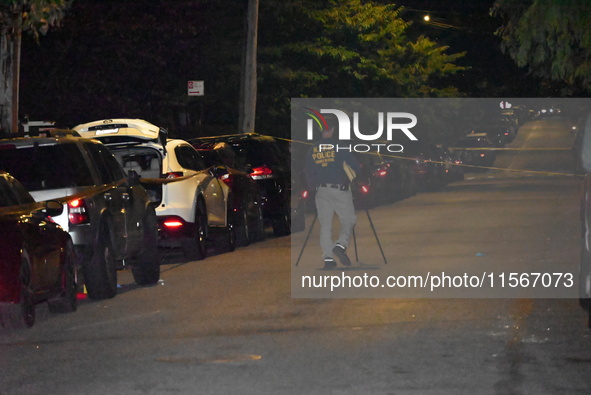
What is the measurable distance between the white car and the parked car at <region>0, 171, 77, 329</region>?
4.36 m

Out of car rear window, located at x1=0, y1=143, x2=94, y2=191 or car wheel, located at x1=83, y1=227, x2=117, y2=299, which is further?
car rear window, located at x1=0, y1=143, x2=94, y2=191

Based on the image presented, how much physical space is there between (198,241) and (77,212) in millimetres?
4496

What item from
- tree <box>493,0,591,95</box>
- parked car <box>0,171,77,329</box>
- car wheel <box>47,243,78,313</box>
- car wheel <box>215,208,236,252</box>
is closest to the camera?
parked car <box>0,171,77,329</box>

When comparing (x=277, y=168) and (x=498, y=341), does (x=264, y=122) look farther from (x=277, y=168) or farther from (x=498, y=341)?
(x=498, y=341)

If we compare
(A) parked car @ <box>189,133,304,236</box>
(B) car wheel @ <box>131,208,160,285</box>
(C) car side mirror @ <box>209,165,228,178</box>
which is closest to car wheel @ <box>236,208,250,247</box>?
(C) car side mirror @ <box>209,165,228,178</box>

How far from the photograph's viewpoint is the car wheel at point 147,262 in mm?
14938

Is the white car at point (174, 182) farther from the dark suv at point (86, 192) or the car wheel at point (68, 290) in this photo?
the car wheel at point (68, 290)

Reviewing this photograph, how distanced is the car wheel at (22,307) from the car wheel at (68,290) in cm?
103

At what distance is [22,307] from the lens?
438 inches

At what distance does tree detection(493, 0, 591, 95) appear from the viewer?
16.5m

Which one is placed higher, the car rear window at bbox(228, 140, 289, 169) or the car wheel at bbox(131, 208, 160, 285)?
the car rear window at bbox(228, 140, 289, 169)

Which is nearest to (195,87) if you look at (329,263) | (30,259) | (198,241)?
(198,241)

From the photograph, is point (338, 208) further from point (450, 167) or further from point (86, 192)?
point (450, 167)

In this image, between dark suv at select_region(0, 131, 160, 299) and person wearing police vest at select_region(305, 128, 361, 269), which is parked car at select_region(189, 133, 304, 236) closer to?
person wearing police vest at select_region(305, 128, 361, 269)
